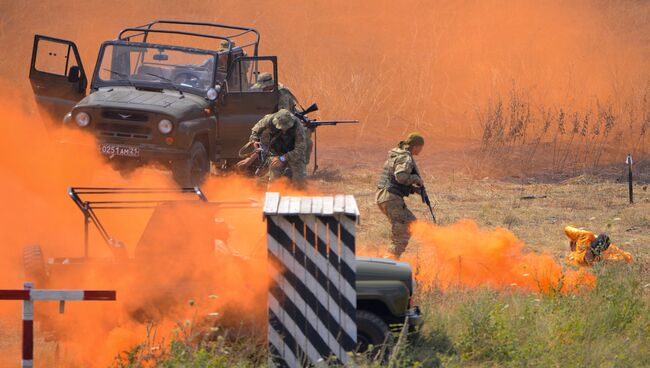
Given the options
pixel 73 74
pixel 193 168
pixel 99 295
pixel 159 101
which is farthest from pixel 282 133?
pixel 99 295

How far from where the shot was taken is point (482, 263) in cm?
Result: 1048

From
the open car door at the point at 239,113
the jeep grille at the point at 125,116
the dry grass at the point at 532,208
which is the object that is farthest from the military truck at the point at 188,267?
the open car door at the point at 239,113

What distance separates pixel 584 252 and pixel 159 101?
568 cm

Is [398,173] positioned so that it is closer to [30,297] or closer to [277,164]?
[277,164]

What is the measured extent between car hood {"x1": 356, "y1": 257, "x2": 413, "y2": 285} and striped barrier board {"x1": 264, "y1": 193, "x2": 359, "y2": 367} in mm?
564

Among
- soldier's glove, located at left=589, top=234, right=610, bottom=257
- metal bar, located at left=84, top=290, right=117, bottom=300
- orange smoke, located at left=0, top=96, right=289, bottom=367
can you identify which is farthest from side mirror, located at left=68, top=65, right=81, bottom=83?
metal bar, located at left=84, top=290, right=117, bottom=300

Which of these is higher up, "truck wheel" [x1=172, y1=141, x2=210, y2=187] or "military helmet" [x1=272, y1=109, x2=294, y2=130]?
"military helmet" [x1=272, y1=109, x2=294, y2=130]

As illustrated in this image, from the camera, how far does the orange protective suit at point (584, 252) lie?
399 inches

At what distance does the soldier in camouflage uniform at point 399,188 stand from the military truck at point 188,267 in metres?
2.97

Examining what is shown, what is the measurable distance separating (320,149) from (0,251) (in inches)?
575

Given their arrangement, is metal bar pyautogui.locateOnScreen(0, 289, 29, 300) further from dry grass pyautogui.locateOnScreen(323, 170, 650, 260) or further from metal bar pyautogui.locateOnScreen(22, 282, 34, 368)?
dry grass pyautogui.locateOnScreen(323, 170, 650, 260)

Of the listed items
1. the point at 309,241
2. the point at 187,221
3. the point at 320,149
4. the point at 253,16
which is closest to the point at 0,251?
the point at 187,221

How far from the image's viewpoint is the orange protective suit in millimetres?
10133

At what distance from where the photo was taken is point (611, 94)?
92.5 feet
